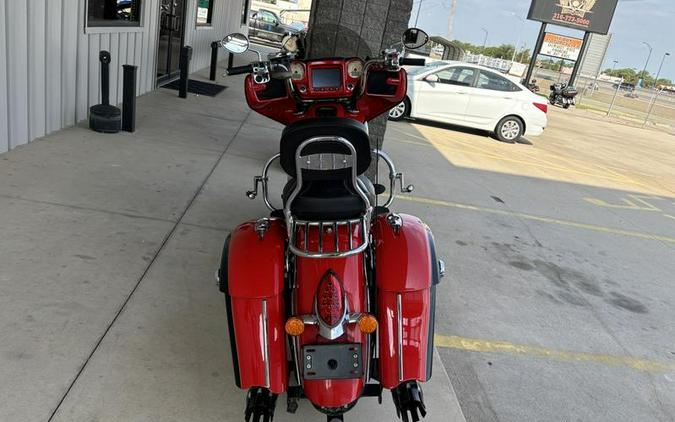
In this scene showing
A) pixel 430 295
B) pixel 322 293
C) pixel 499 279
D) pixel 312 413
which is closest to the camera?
pixel 322 293

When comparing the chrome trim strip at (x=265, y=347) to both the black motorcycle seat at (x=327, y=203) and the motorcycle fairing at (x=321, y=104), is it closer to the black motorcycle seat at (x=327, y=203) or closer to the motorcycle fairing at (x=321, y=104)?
the black motorcycle seat at (x=327, y=203)

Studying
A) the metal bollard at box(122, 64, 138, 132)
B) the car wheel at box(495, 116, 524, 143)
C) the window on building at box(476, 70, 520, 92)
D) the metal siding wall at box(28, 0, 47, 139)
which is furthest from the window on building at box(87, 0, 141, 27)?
the car wheel at box(495, 116, 524, 143)

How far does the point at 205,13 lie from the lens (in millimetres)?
12766

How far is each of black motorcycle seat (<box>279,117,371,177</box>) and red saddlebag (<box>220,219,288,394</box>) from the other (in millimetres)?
437

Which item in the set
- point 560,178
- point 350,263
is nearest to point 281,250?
point 350,263

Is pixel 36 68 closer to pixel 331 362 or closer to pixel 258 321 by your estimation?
pixel 258 321

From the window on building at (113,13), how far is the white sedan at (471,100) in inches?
206

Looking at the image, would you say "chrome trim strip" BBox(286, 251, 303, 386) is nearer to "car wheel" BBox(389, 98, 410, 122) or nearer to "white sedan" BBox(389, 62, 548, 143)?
"white sedan" BBox(389, 62, 548, 143)

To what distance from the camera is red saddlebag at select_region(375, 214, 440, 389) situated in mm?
2191

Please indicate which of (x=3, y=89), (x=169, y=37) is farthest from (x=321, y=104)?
(x=169, y=37)

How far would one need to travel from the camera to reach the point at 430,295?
2.29m

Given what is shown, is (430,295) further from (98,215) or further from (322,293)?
(98,215)

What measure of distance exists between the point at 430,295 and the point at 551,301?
7.22ft

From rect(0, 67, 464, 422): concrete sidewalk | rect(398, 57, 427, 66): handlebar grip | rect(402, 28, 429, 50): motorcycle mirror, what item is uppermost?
rect(402, 28, 429, 50): motorcycle mirror
